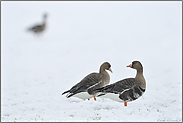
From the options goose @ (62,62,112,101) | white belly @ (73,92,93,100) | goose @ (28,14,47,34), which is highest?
goose @ (28,14,47,34)

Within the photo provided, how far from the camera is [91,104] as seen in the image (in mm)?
9117

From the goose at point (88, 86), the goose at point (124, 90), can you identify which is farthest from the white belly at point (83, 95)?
the goose at point (124, 90)

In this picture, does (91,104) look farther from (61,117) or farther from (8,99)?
(8,99)

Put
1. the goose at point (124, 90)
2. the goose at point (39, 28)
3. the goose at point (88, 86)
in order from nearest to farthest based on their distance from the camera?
the goose at point (124, 90) < the goose at point (88, 86) < the goose at point (39, 28)

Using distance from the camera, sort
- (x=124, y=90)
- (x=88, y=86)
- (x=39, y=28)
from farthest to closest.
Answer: (x=39, y=28), (x=88, y=86), (x=124, y=90)

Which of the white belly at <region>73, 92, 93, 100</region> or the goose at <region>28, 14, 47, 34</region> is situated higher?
the goose at <region>28, 14, 47, 34</region>

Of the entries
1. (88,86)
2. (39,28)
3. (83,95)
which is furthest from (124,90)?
(39,28)

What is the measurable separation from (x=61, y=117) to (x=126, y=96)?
2.34 meters

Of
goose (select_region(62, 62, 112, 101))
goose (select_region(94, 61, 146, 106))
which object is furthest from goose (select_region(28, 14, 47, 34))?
goose (select_region(94, 61, 146, 106))

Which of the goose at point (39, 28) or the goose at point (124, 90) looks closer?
the goose at point (124, 90)

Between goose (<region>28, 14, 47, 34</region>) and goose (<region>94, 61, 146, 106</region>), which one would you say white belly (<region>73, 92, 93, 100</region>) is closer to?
goose (<region>94, 61, 146, 106</region>)

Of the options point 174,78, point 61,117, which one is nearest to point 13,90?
point 61,117

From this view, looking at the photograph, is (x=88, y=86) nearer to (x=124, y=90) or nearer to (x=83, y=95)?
(x=83, y=95)

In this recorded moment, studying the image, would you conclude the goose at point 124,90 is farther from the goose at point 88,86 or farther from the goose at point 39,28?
the goose at point 39,28
